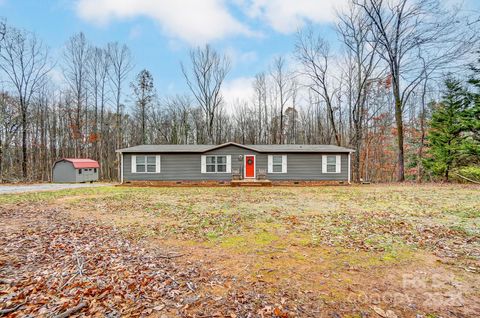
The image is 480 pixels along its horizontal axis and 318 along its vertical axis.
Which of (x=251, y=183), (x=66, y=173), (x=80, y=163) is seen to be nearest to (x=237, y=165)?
(x=251, y=183)

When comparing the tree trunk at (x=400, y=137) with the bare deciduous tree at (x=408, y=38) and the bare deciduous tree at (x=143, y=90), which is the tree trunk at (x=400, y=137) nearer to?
the bare deciduous tree at (x=408, y=38)

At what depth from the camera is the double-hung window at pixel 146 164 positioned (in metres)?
16.3

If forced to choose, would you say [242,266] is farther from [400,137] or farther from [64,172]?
[64,172]

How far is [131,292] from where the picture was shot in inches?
107

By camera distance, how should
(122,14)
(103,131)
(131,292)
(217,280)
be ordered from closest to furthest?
(131,292), (217,280), (122,14), (103,131)

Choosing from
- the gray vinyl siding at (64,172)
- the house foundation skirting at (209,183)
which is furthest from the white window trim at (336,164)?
the gray vinyl siding at (64,172)

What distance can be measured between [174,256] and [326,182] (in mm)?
14406

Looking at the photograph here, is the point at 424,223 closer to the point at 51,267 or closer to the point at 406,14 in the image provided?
the point at 51,267

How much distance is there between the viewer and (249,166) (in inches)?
653

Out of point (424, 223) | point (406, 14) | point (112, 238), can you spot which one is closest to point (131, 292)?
point (112, 238)

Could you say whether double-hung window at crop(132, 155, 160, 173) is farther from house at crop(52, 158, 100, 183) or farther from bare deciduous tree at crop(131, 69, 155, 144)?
bare deciduous tree at crop(131, 69, 155, 144)

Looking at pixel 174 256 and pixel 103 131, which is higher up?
pixel 103 131

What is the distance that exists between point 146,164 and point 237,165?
253 inches

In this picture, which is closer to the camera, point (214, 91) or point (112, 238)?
point (112, 238)
